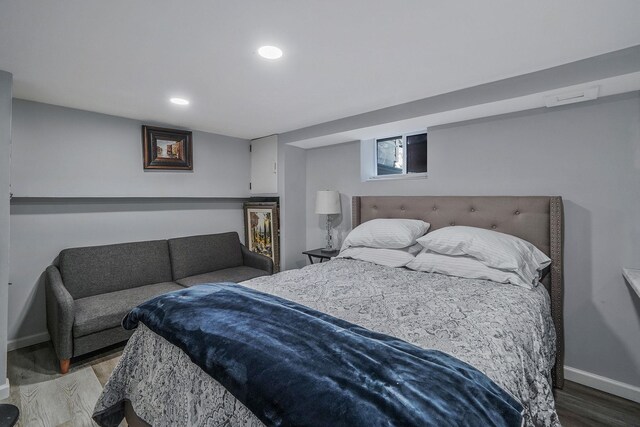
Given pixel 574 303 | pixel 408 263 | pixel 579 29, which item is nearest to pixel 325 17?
pixel 579 29

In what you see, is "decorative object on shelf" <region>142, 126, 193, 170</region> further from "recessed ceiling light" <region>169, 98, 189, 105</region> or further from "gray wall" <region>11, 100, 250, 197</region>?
"recessed ceiling light" <region>169, 98, 189, 105</region>

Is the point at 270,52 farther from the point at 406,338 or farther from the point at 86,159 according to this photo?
the point at 86,159

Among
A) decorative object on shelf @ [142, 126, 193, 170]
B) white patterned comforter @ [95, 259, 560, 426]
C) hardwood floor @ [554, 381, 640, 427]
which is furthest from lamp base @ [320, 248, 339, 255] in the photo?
hardwood floor @ [554, 381, 640, 427]

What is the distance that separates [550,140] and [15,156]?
450 centimetres

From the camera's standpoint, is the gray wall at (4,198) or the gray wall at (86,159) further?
the gray wall at (86,159)

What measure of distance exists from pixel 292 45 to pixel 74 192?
8.74 ft

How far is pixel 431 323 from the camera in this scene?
141 cm

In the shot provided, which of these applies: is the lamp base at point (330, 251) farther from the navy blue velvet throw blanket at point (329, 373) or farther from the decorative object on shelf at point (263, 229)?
the navy blue velvet throw blanket at point (329, 373)

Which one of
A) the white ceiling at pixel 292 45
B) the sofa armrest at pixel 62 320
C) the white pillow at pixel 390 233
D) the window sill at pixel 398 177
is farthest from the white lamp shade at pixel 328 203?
the sofa armrest at pixel 62 320

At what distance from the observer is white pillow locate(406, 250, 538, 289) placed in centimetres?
202

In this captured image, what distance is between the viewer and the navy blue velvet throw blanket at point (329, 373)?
0.83m

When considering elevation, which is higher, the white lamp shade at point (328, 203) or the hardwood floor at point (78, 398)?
the white lamp shade at point (328, 203)

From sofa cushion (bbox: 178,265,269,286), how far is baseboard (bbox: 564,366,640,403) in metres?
3.03

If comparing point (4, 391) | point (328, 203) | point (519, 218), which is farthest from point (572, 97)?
point (4, 391)
